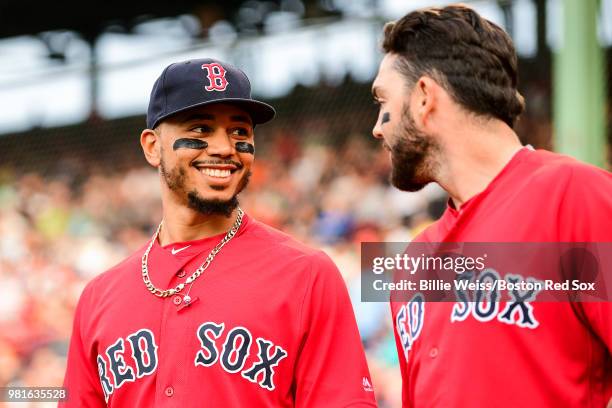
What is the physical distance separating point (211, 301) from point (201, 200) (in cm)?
29

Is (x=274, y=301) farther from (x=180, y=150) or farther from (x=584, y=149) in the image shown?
(x=584, y=149)

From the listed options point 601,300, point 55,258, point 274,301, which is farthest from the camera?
point 55,258

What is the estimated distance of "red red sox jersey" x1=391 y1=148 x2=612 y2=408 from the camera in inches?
78.4

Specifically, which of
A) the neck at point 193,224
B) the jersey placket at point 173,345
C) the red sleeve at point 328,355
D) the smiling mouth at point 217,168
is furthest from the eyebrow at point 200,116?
the red sleeve at point 328,355

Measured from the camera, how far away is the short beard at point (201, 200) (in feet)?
8.45

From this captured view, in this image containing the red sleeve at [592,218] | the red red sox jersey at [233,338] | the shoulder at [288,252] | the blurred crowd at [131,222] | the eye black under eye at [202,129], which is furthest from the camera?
the blurred crowd at [131,222]

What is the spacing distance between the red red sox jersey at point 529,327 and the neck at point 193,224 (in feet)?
2.35

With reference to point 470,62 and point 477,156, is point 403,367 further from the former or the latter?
point 470,62

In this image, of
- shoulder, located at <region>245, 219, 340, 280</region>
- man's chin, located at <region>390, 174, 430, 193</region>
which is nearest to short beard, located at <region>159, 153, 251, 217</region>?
shoulder, located at <region>245, 219, 340, 280</region>

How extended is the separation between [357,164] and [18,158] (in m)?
4.74

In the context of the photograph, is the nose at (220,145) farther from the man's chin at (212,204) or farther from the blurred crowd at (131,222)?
the blurred crowd at (131,222)

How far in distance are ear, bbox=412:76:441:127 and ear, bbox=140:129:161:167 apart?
0.78 metres

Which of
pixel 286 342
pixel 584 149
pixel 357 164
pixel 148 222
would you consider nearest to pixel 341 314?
pixel 286 342

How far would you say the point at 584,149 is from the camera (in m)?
4.36
